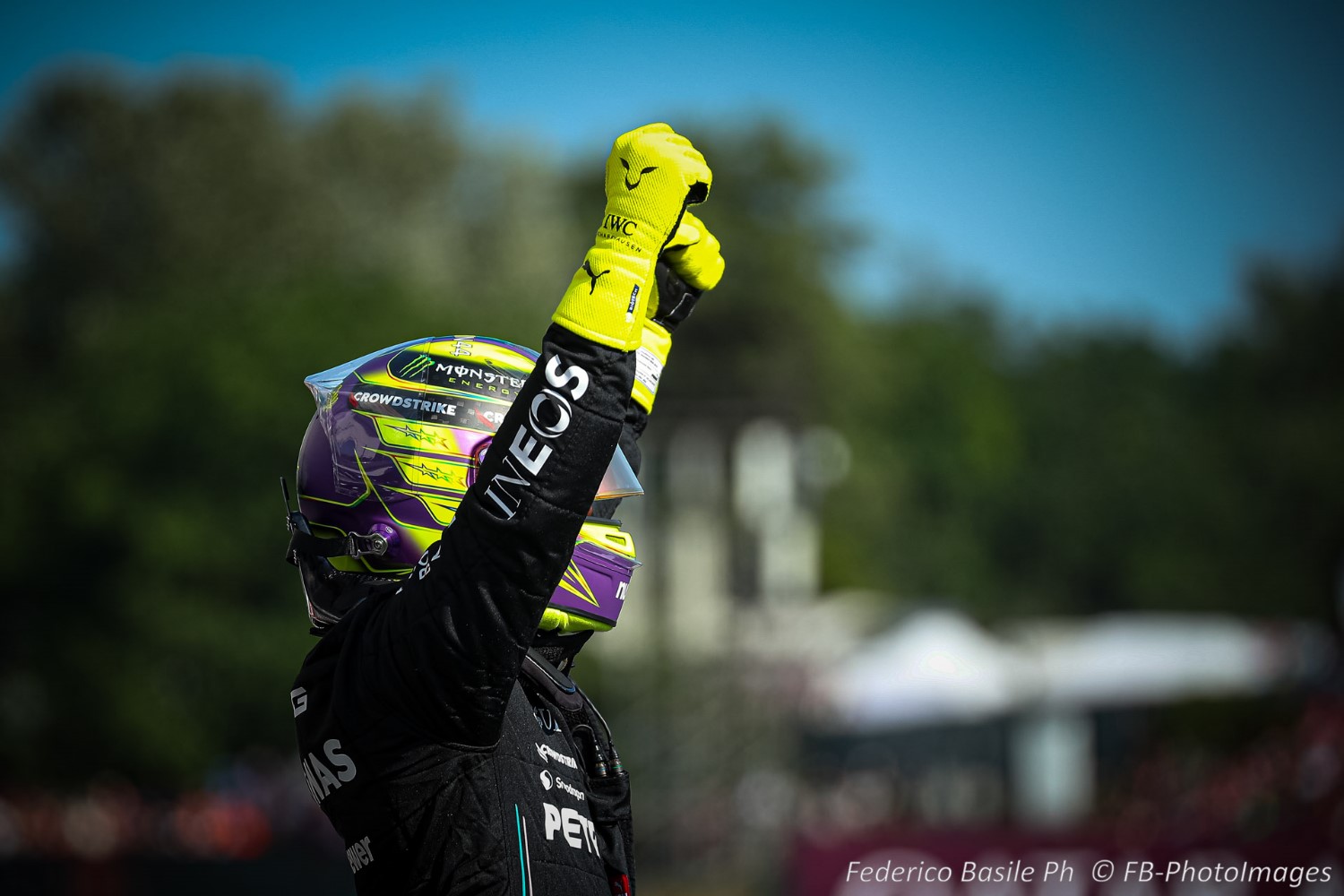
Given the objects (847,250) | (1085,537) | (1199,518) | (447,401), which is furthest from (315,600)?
(1085,537)

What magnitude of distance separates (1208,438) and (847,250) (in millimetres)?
21564

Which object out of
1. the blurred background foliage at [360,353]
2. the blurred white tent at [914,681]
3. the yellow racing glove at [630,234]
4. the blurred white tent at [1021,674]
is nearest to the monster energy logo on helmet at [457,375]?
the yellow racing glove at [630,234]

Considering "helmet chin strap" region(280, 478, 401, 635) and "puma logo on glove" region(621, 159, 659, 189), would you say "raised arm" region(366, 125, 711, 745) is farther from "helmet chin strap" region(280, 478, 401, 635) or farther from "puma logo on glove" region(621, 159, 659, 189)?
"helmet chin strap" region(280, 478, 401, 635)

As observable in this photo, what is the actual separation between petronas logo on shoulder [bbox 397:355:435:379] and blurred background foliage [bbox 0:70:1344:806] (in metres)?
23.8

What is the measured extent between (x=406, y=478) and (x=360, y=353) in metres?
28.3

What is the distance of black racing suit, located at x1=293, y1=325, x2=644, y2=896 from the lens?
6.94 feet

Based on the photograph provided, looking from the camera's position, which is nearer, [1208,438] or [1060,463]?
[1208,438]

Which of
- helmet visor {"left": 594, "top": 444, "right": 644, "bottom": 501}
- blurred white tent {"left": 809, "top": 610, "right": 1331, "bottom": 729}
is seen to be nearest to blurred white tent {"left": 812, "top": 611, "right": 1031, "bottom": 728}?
blurred white tent {"left": 809, "top": 610, "right": 1331, "bottom": 729}

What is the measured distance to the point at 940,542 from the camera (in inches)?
2517

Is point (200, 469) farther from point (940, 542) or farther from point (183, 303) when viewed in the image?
point (940, 542)

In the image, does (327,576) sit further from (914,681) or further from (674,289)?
(914,681)

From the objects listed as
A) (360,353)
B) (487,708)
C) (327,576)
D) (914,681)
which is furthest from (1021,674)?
(487,708)

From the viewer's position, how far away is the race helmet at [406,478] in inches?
101

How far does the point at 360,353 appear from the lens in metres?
30.2
